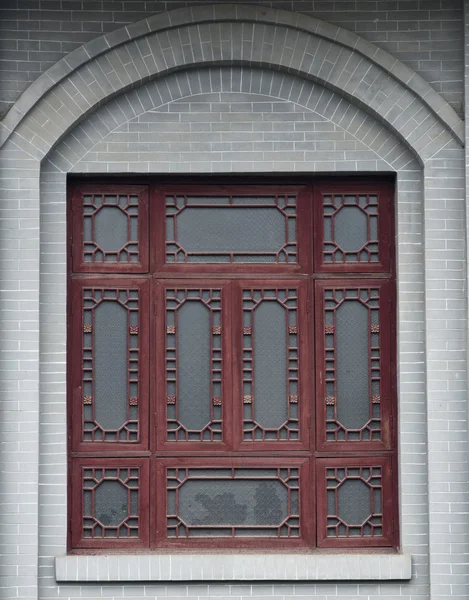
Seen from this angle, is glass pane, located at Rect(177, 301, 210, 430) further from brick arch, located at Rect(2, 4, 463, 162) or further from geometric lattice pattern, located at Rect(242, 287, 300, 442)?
brick arch, located at Rect(2, 4, 463, 162)

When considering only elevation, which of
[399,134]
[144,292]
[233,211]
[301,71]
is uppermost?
[301,71]

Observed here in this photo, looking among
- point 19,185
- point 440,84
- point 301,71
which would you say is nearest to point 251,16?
point 301,71

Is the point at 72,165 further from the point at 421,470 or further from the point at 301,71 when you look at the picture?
the point at 421,470

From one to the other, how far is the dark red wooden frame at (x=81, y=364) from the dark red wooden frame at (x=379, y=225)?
125 cm

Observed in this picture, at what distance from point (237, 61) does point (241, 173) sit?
2.50ft

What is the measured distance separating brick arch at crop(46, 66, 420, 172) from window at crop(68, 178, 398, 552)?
23cm

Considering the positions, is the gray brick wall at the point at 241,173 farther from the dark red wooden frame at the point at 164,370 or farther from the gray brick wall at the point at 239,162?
the dark red wooden frame at the point at 164,370

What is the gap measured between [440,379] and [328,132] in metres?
1.86

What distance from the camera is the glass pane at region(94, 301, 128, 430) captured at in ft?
22.1

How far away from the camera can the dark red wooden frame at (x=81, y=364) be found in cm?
671

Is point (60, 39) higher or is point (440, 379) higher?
point (60, 39)

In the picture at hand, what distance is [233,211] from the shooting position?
6855 millimetres

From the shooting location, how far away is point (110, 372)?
674 centimetres

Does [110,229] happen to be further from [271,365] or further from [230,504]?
[230,504]
